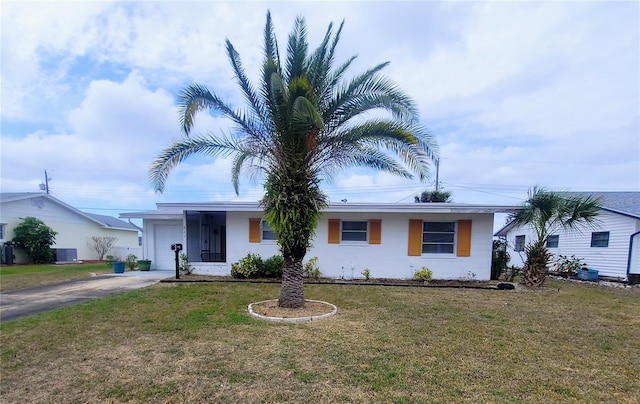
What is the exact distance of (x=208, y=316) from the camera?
19.6 feet

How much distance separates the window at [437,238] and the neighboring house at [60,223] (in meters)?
17.1

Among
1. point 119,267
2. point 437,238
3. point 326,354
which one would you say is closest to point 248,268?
point 119,267

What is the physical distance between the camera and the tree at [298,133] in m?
6.04

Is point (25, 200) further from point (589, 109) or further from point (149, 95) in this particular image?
point (589, 109)

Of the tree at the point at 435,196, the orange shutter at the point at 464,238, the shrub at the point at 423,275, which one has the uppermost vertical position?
A: the tree at the point at 435,196

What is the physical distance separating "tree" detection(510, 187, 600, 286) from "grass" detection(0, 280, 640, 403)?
109 inches

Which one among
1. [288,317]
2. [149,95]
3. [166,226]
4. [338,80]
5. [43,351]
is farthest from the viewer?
[166,226]

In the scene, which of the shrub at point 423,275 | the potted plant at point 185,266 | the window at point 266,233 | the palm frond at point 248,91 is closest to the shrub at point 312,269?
the window at point 266,233

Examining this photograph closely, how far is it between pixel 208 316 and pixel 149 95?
27.8ft

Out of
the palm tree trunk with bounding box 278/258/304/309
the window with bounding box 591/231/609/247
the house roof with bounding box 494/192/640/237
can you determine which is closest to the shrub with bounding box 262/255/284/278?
the palm tree trunk with bounding box 278/258/304/309

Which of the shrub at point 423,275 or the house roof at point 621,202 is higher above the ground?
the house roof at point 621,202

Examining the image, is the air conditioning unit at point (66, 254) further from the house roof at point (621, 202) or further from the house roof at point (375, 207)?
the house roof at point (621, 202)

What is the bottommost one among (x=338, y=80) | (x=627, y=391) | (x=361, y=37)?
(x=627, y=391)

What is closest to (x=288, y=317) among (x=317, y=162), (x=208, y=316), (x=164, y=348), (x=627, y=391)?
(x=208, y=316)
